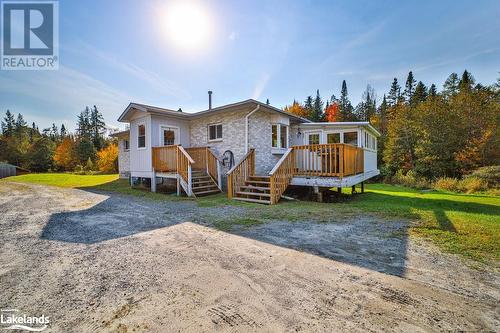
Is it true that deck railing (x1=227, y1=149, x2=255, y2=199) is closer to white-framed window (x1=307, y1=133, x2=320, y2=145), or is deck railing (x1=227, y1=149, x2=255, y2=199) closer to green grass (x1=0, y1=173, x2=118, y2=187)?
white-framed window (x1=307, y1=133, x2=320, y2=145)

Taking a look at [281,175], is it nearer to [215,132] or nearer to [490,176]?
[215,132]

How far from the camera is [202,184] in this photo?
11.0 m

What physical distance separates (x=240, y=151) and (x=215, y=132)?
2.27 metres

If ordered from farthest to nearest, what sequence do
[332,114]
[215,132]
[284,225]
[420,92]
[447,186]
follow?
[332,114], [420,92], [447,186], [215,132], [284,225]

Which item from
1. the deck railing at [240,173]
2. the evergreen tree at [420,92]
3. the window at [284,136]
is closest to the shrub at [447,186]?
the window at [284,136]

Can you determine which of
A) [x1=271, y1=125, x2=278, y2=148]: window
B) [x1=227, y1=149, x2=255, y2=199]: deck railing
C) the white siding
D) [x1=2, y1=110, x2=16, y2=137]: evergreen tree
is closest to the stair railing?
[x1=227, y1=149, x2=255, y2=199]: deck railing

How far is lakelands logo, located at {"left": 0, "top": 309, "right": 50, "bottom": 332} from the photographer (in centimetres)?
207

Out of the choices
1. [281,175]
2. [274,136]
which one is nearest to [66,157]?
[274,136]

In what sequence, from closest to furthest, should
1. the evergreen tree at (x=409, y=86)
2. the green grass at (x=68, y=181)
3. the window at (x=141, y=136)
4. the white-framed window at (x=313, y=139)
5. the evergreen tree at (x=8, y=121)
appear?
the window at (x=141, y=136)
the white-framed window at (x=313, y=139)
the green grass at (x=68, y=181)
the evergreen tree at (x=409, y=86)
the evergreen tree at (x=8, y=121)

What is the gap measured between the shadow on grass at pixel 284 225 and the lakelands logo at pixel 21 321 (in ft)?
7.32

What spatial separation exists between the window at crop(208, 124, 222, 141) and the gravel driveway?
7.87 m

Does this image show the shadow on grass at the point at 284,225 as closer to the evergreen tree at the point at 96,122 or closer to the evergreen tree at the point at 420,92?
the evergreen tree at the point at 420,92

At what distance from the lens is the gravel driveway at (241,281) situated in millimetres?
2139

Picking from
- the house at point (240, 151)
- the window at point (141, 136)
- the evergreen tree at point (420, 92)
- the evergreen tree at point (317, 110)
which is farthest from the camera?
the evergreen tree at point (317, 110)
